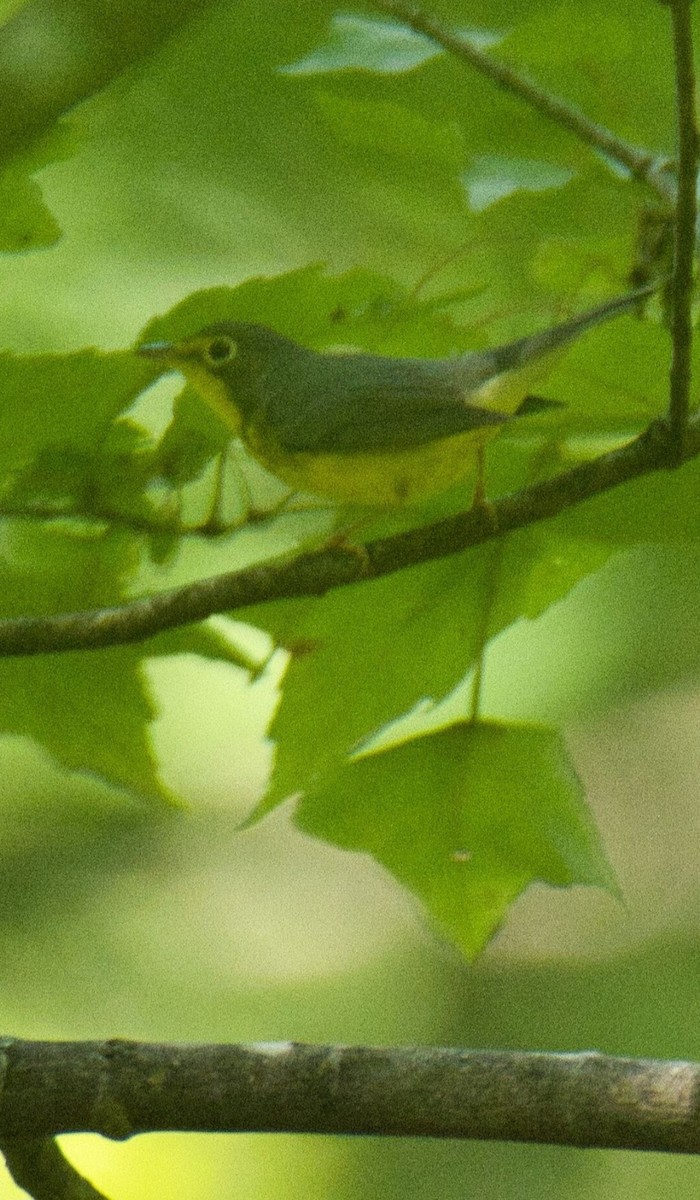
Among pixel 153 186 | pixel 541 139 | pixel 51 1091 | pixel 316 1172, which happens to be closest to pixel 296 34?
pixel 541 139

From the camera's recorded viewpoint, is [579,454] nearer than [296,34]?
Yes

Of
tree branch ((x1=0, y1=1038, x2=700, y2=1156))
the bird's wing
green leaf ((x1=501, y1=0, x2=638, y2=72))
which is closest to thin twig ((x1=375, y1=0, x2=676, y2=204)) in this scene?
green leaf ((x1=501, y1=0, x2=638, y2=72))

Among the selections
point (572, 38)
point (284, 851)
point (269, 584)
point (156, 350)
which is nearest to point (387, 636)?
point (269, 584)

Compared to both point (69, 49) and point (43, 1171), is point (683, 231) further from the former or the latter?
point (43, 1171)

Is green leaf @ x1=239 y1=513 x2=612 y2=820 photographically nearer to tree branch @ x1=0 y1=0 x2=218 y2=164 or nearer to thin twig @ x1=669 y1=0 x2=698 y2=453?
thin twig @ x1=669 y1=0 x2=698 y2=453

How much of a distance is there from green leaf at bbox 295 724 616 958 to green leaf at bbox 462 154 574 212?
231mm

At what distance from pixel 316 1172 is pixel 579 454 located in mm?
1119

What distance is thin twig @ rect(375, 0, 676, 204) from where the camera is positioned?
633 mm

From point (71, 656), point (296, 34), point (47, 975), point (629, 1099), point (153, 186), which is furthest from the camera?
point (47, 975)

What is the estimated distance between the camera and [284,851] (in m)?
1.82

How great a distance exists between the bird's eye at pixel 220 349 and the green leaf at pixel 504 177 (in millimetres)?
154

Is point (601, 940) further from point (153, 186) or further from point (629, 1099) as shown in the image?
point (629, 1099)

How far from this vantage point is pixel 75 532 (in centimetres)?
66

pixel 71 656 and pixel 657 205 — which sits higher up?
pixel 657 205
